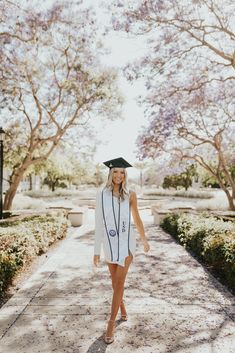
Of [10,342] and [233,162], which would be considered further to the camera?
[233,162]

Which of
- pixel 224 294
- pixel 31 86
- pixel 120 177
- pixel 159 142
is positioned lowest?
pixel 224 294

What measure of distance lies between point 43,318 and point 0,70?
1353 centimetres

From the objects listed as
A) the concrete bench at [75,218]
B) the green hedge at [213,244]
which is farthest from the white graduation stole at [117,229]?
the concrete bench at [75,218]

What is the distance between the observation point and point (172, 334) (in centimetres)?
443

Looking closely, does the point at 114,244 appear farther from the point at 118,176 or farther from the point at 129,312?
the point at 129,312

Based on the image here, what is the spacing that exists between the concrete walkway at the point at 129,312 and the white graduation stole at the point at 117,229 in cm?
100

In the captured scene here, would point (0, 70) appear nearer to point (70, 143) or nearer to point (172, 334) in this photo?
point (70, 143)

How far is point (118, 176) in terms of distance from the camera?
173 inches

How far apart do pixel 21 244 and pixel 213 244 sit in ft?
13.1

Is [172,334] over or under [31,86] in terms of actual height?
under

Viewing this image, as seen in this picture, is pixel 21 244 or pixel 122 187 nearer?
pixel 122 187

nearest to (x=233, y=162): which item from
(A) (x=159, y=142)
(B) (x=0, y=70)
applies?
(A) (x=159, y=142)

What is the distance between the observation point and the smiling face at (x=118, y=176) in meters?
4.39

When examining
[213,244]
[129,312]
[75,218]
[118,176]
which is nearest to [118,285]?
[129,312]
